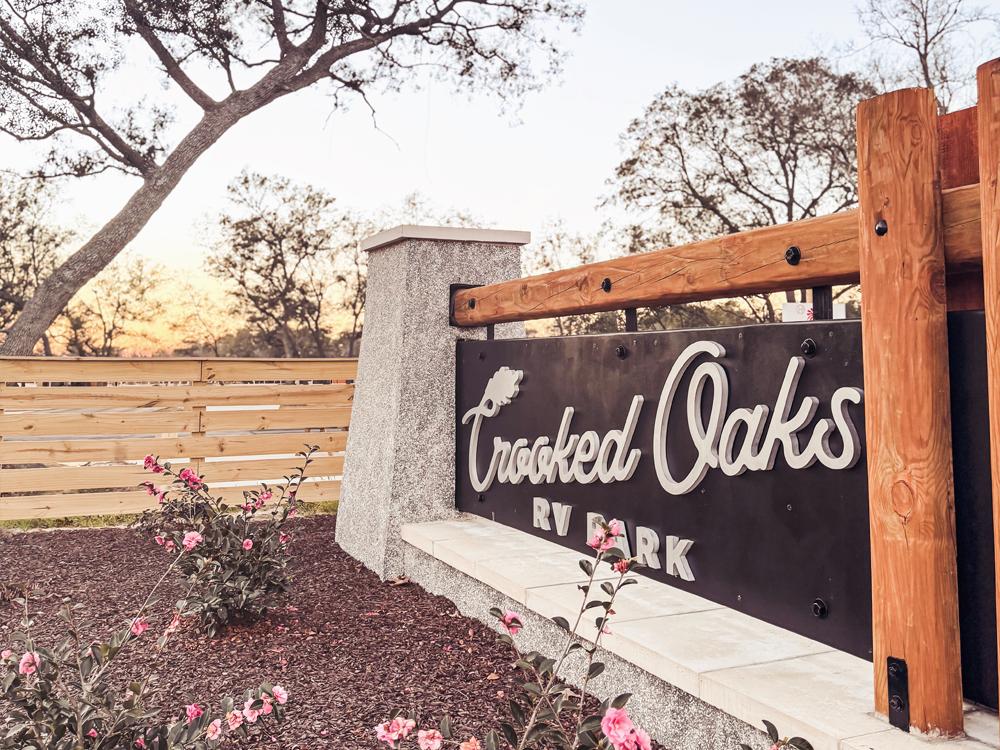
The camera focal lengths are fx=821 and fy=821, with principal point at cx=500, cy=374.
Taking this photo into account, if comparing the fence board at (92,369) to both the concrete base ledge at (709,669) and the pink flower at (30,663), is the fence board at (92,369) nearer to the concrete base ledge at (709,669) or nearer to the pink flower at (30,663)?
the concrete base ledge at (709,669)

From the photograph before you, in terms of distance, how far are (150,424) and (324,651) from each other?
15.1ft

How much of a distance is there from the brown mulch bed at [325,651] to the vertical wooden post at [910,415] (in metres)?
1.52

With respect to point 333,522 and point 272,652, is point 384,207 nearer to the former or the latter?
point 333,522

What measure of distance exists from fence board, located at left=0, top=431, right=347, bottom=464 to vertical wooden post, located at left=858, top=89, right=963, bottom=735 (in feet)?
20.1

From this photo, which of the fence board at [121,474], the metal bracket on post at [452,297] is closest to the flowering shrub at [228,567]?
the metal bracket on post at [452,297]

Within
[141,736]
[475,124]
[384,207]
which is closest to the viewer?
[141,736]

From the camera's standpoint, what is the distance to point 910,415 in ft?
6.59

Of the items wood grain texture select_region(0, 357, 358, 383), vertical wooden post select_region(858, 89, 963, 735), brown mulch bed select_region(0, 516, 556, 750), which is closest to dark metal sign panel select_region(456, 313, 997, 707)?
vertical wooden post select_region(858, 89, 963, 735)

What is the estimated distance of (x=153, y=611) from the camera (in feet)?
15.0

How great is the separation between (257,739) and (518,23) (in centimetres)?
1608

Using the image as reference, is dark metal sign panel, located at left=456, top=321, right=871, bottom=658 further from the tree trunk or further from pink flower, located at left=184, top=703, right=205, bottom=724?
the tree trunk

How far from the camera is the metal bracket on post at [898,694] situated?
6.63ft

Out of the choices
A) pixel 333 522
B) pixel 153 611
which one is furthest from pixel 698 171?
pixel 153 611

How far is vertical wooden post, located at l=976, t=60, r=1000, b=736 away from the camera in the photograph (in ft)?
5.99
